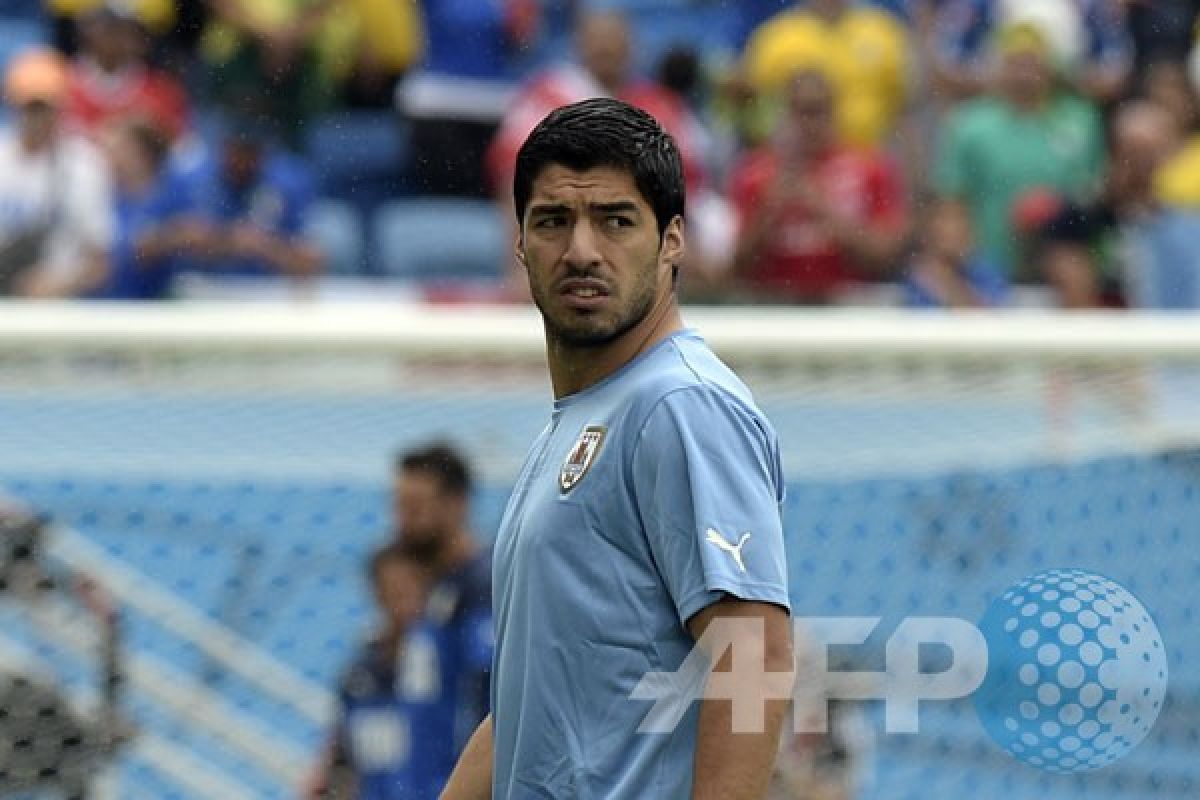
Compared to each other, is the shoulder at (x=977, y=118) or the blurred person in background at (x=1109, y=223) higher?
the shoulder at (x=977, y=118)

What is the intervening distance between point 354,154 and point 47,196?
120cm

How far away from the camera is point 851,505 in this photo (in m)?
4.28

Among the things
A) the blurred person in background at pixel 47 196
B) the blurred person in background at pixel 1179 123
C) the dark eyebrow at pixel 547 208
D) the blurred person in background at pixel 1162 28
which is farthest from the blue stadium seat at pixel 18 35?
the dark eyebrow at pixel 547 208

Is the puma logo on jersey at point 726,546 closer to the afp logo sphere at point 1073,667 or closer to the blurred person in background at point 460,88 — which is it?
the afp logo sphere at point 1073,667

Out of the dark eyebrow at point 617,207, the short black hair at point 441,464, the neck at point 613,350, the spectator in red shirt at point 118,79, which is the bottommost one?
the short black hair at point 441,464

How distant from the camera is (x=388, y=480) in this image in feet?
13.8

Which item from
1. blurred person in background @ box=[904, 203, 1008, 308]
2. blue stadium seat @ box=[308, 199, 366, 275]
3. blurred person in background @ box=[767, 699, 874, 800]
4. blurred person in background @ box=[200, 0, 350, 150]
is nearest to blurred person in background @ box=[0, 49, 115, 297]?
blurred person in background @ box=[200, 0, 350, 150]

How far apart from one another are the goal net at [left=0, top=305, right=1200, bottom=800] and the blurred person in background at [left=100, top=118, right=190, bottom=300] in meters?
1.71

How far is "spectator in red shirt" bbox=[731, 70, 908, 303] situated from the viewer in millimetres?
6637

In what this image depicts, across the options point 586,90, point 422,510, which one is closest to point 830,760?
point 422,510

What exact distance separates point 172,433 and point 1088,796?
1.77m

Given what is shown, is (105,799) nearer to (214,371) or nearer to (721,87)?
(214,371)

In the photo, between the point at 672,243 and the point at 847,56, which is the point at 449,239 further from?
the point at 672,243

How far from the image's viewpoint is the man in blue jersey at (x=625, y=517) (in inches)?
85.3
